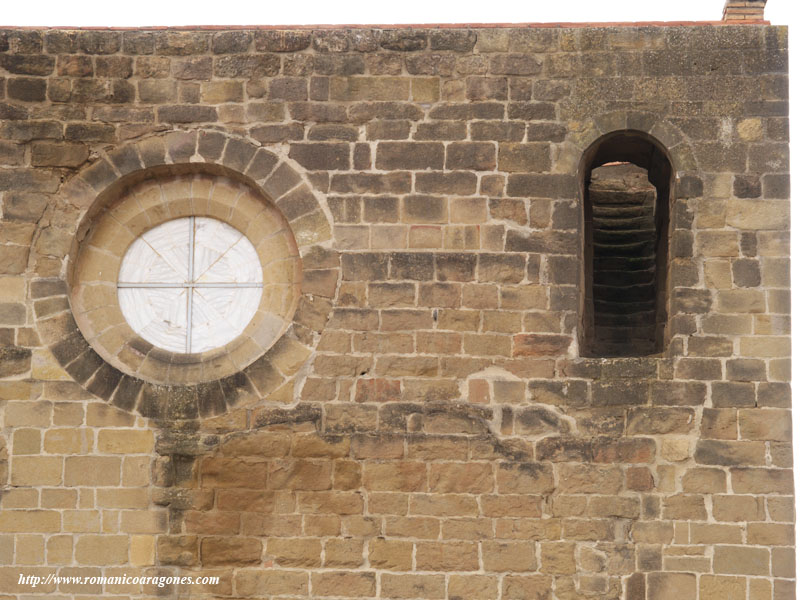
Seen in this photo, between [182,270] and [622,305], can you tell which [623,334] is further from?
[182,270]

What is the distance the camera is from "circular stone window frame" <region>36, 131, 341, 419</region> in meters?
8.36

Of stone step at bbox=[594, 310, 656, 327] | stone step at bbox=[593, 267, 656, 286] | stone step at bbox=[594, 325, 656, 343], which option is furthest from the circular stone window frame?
stone step at bbox=[593, 267, 656, 286]

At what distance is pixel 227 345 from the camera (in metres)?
8.60

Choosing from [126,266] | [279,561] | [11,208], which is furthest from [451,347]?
[11,208]

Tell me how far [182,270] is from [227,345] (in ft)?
2.14

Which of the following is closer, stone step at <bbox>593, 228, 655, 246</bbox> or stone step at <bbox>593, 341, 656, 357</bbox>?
stone step at <bbox>593, 341, 656, 357</bbox>

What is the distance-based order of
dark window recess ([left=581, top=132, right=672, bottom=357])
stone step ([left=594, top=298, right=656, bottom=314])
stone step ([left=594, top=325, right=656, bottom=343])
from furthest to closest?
1. stone step ([left=594, top=298, right=656, bottom=314])
2. stone step ([left=594, top=325, right=656, bottom=343])
3. dark window recess ([left=581, top=132, right=672, bottom=357])

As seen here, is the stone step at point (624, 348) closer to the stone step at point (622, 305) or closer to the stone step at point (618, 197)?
the stone step at point (622, 305)

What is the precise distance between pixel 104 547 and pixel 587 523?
10.4 ft

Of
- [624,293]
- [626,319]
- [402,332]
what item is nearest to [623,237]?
[624,293]

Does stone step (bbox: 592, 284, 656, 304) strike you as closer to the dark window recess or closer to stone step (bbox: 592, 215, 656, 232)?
the dark window recess

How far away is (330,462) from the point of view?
823 cm

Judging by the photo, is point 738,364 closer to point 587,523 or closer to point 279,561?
point 587,523

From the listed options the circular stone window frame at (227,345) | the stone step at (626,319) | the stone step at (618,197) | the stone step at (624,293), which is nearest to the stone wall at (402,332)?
the circular stone window frame at (227,345)
